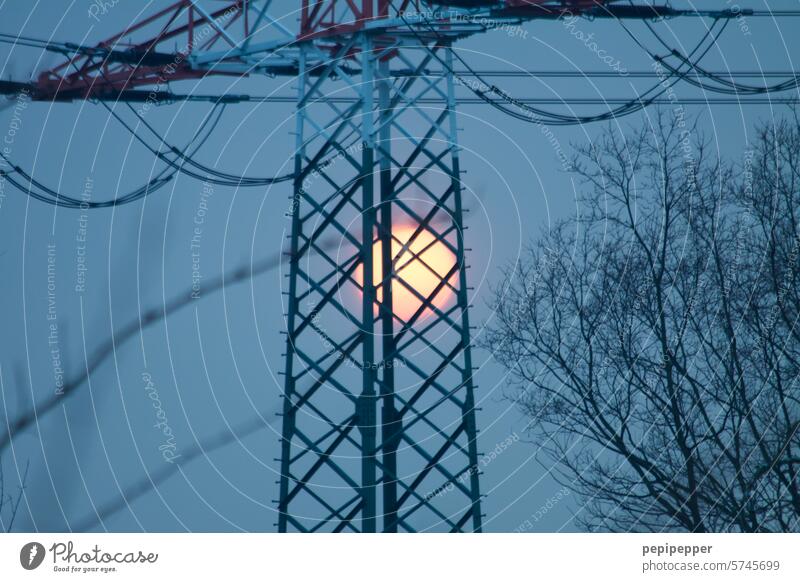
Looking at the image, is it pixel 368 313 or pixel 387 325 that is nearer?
pixel 368 313

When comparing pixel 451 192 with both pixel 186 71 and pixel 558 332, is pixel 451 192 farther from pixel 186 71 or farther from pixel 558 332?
pixel 186 71

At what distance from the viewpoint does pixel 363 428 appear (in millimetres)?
9719

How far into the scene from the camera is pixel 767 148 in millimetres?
10133

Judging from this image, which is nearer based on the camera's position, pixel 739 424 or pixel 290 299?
pixel 739 424

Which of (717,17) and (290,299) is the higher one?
(717,17)

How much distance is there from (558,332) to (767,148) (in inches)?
108

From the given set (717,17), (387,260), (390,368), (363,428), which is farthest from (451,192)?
(717,17)

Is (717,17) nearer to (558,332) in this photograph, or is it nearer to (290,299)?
(558,332)

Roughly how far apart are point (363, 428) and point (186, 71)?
4409 mm
